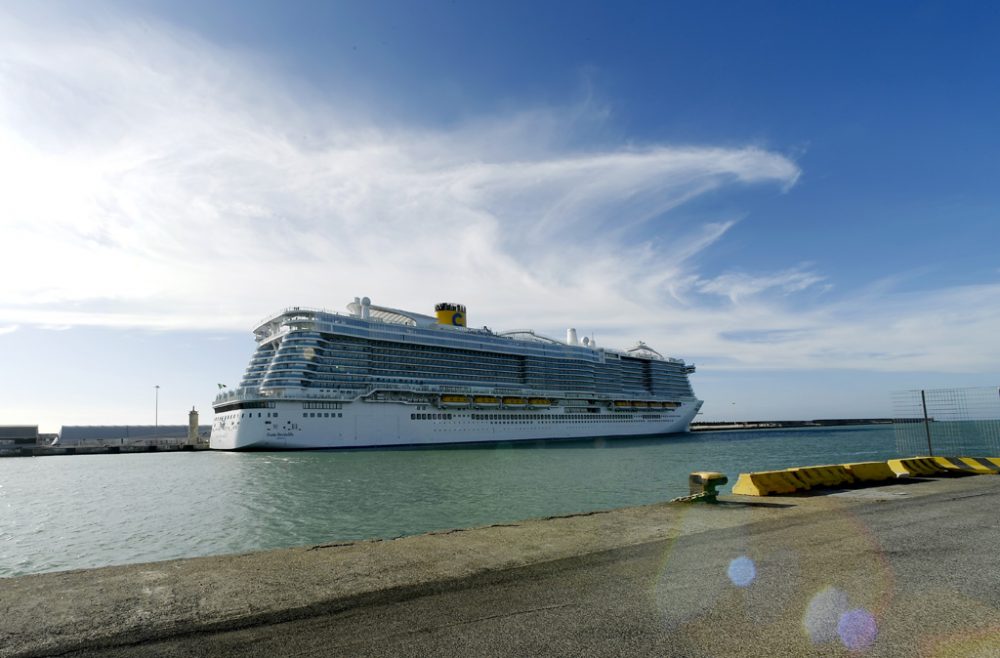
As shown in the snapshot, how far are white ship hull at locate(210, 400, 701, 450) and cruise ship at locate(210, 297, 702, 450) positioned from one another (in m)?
0.13

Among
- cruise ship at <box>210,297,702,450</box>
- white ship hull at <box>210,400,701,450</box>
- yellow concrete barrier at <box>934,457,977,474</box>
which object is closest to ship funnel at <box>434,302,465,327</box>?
cruise ship at <box>210,297,702,450</box>

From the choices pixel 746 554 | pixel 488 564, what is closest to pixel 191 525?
pixel 488 564

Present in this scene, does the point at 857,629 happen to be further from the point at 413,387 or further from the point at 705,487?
the point at 413,387

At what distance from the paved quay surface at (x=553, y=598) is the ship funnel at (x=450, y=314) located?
243 ft

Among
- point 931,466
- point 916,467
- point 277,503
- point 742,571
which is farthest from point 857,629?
point 277,503

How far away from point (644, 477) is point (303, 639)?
28.1 m

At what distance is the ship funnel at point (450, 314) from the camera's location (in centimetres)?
8269

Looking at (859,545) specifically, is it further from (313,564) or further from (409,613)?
(313,564)

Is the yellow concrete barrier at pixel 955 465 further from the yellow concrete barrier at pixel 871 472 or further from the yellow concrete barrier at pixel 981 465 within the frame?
the yellow concrete barrier at pixel 871 472

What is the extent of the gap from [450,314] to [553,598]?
77.9 m

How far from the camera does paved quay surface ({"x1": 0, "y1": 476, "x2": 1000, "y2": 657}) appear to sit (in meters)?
4.65

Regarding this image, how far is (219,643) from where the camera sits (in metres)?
4.75

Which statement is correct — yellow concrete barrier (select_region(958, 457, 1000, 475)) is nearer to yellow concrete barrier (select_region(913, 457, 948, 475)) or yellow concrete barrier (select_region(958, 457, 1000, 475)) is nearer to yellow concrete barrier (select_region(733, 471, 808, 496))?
yellow concrete barrier (select_region(913, 457, 948, 475))

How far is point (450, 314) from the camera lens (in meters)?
83.1
